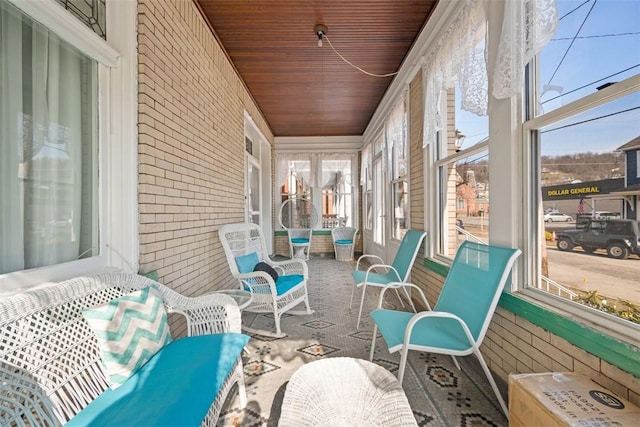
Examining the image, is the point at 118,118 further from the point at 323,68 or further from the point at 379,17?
the point at 323,68

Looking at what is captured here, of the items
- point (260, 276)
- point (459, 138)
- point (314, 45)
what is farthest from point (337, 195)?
point (260, 276)

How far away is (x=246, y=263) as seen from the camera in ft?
9.11

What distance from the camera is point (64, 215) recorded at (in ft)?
4.71

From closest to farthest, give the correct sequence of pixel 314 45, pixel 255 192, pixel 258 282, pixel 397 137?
pixel 258 282 < pixel 314 45 < pixel 397 137 < pixel 255 192

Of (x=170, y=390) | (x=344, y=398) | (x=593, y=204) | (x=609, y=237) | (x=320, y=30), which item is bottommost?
(x=344, y=398)

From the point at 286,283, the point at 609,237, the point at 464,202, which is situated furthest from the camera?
the point at 286,283

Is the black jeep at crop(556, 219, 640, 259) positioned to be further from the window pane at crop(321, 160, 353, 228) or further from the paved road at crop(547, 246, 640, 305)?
the window pane at crop(321, 160, 353, 228)

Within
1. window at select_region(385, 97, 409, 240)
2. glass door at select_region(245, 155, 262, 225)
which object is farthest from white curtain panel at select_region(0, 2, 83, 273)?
glass door at select_region(245, 155, 262, 225)

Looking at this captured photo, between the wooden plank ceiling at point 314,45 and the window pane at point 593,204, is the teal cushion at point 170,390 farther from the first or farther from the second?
the wooden plank ceiling at point 314,45

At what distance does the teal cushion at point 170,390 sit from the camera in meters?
0.98

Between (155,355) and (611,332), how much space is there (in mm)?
2011

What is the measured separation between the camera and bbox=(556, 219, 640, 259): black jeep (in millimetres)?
1116

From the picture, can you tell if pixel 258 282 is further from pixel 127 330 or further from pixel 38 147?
pixel 38 147

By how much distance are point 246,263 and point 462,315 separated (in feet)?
6.38
